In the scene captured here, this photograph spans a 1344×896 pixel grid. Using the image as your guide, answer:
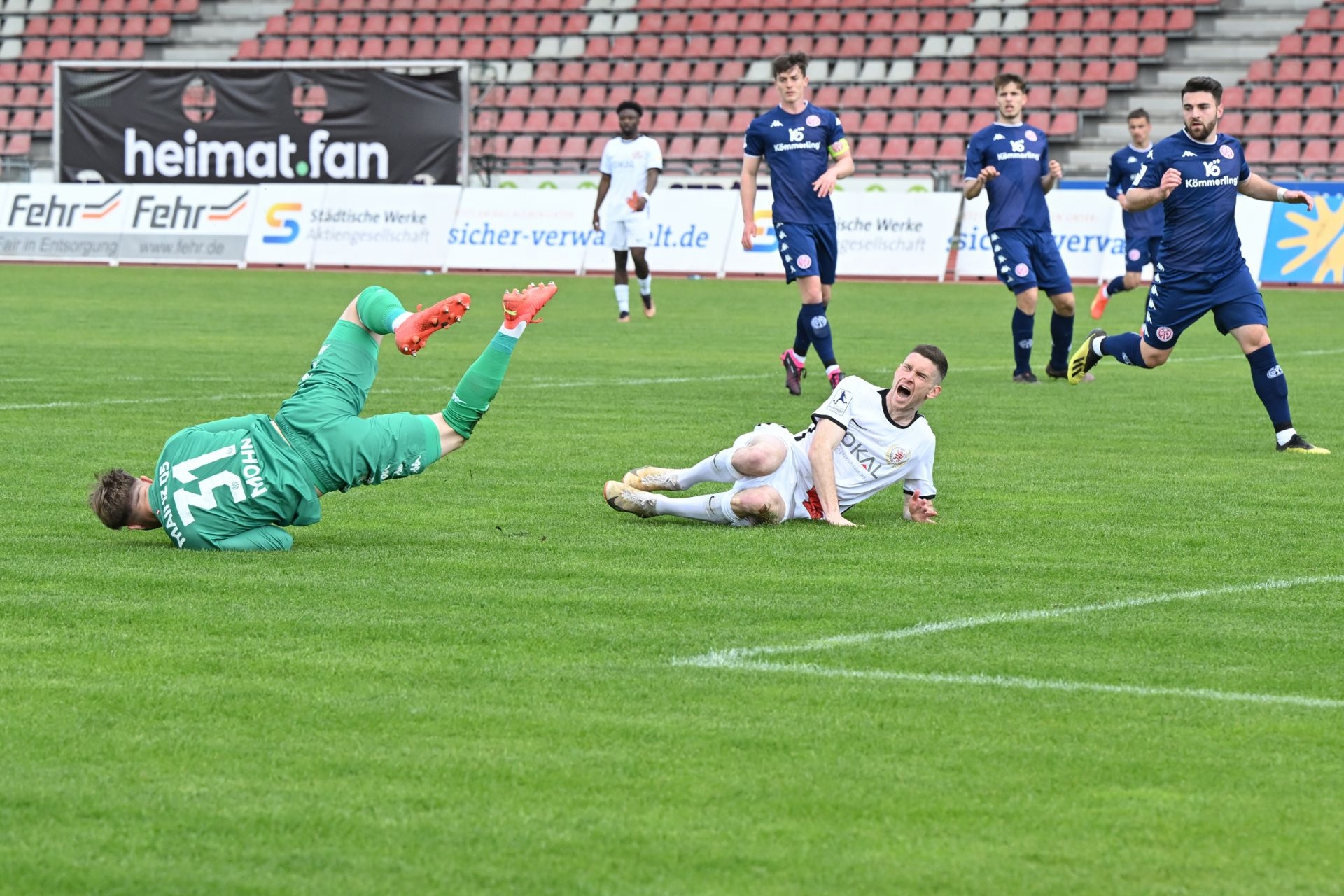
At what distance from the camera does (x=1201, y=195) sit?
12.0m

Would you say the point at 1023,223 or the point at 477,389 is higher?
the point at 1023,223

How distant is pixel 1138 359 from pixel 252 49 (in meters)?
35.6

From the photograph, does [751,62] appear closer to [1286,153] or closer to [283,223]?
[1286,153]

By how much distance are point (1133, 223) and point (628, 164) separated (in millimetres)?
7528

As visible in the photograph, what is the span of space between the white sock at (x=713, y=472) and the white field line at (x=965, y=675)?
7.01ft

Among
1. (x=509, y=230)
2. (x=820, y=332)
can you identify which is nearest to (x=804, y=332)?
(x=820, y=332)

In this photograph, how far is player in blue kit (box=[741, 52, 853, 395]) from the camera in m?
15.3

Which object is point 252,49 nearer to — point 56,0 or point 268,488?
point 56,0

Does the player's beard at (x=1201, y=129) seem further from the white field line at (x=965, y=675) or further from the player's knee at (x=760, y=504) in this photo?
the white field line at (x=965, y=675)

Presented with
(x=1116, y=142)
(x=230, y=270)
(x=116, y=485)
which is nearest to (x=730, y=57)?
(x=1116, y=142)

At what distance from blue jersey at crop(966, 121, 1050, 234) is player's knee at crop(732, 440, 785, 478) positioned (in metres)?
8.25

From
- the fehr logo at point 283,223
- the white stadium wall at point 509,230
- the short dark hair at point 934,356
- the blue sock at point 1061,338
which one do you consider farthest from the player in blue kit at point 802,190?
the fehr logo at point 283,223

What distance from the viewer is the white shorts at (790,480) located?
8617mm

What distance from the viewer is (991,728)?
205 inches
